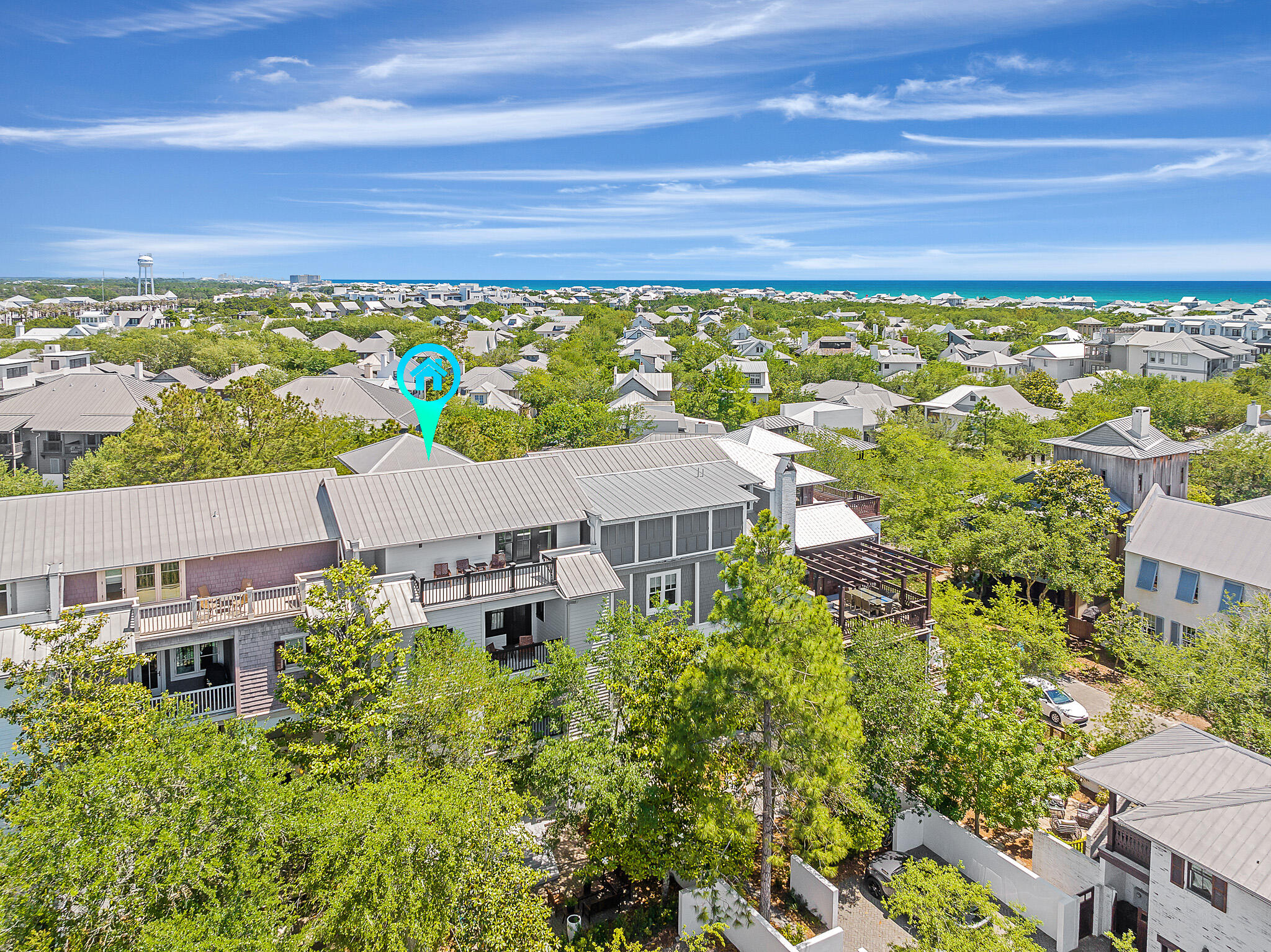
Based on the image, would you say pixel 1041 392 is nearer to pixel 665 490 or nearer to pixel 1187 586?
pixel 1187 586

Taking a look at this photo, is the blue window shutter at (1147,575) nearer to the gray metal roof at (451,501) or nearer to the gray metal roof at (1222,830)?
the gray metal roof at (1222,830)

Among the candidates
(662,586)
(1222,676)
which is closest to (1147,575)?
(1222,676)

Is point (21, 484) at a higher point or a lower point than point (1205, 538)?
higher

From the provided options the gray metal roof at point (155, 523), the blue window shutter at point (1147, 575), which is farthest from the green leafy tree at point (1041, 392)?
the gray metal roof at point (155, 523)

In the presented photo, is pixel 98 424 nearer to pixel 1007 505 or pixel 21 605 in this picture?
pixel 21 605

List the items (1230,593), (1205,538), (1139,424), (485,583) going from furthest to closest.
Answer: (1139,424) < (1205,538) < (1230,593) < (485,583)

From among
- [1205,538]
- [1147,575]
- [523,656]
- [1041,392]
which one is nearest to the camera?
[523,656]

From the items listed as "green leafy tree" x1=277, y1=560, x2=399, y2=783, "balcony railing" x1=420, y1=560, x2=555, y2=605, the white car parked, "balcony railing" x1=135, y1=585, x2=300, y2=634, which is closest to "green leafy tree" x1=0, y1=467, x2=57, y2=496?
"balcony railing" x1=135, y1=585, x2=300, y2=634
